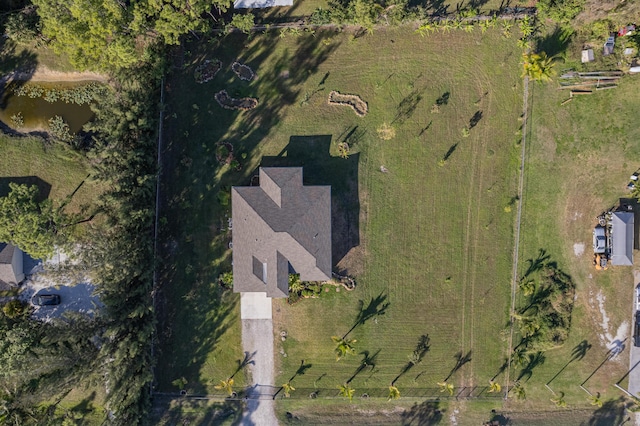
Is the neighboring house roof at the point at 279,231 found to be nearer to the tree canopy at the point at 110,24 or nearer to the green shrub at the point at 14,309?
the tree canopy at the point at 110,24

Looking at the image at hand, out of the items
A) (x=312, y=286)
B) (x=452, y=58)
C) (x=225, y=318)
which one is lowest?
(x=225, y=318)

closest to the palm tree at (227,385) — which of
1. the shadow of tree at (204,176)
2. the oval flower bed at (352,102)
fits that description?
the shadow of tree at (204,176)

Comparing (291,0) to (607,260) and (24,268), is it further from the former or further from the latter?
(607,260)

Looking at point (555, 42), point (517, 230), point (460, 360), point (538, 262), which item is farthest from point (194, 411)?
point (555, 42)

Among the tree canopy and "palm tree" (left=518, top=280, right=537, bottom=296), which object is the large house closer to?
the tree canopy

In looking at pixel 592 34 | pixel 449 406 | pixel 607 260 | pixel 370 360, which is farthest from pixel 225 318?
pixel 592 34

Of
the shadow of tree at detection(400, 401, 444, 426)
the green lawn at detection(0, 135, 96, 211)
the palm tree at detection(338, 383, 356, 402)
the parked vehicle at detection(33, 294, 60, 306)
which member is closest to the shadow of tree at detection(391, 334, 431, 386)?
the shadow of tree at detection(400, 401, 444, 426)

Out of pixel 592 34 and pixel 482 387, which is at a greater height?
pixel 592 34
